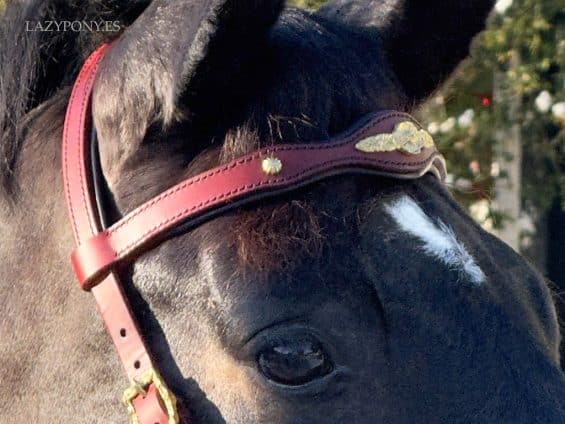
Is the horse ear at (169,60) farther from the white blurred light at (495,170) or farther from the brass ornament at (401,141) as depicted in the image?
the white blurred light at (495,170)

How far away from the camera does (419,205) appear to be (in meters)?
1.48

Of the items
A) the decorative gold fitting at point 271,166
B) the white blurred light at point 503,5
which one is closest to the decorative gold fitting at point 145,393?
the decorative gold fitting at point 271,166

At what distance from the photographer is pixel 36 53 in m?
1.65

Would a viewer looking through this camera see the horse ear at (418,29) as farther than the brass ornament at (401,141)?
Yes

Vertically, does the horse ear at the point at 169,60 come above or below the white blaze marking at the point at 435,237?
above

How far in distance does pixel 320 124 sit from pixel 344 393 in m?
0.41

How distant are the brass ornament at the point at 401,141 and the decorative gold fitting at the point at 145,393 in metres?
0.46

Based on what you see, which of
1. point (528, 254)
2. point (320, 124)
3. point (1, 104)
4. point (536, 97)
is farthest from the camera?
point (528, 254)

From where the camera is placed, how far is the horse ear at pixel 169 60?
131cm

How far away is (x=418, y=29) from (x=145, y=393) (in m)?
0.85

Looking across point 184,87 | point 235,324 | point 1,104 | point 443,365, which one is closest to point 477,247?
point 443,365

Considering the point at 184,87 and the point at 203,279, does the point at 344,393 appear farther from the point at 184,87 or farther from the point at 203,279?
the point at 184,87

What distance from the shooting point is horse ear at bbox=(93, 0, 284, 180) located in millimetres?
1309

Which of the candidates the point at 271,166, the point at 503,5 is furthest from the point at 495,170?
Result: the point at 271,166
